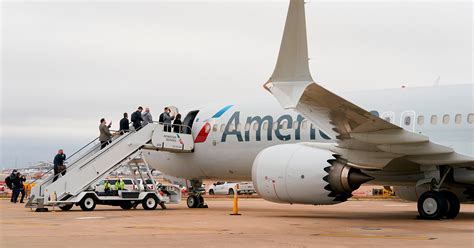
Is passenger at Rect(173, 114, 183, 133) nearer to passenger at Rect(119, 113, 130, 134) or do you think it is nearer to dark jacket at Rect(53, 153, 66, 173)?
passenger at Rect(119, 113, 130, 134)

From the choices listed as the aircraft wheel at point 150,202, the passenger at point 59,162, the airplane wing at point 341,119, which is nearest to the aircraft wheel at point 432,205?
the airplane wing at point 341,119

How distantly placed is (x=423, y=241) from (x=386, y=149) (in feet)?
15.3

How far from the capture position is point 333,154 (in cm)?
1698

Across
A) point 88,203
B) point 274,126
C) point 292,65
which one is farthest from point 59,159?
point 292,65

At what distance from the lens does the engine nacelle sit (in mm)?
16688

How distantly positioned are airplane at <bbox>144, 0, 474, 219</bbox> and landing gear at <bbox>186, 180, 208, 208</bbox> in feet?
11.2

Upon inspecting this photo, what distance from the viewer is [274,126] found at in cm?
2100

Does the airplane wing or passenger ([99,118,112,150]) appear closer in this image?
the airplane wing

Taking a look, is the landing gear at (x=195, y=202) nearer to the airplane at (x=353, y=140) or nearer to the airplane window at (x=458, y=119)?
the airplane at (x=353, y=140)

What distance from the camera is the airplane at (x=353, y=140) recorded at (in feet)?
43.6

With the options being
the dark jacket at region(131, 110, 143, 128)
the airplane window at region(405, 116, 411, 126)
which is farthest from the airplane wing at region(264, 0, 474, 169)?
the dark jacket at region(131, 110, 143, 128)

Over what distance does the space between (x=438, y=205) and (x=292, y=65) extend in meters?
5.52

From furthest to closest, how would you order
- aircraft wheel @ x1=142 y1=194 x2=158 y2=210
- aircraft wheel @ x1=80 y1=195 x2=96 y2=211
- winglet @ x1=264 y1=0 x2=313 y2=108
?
1. aircraft wheel @ x1=142 y1=194 x2=158 y2=210
2. aircraft wheel @ x1=80 y1=195 x2=96 y2=211
3. winglet @ x1=264 y1=0 x2=313 y2=108

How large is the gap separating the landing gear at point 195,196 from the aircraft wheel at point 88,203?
3947mm
